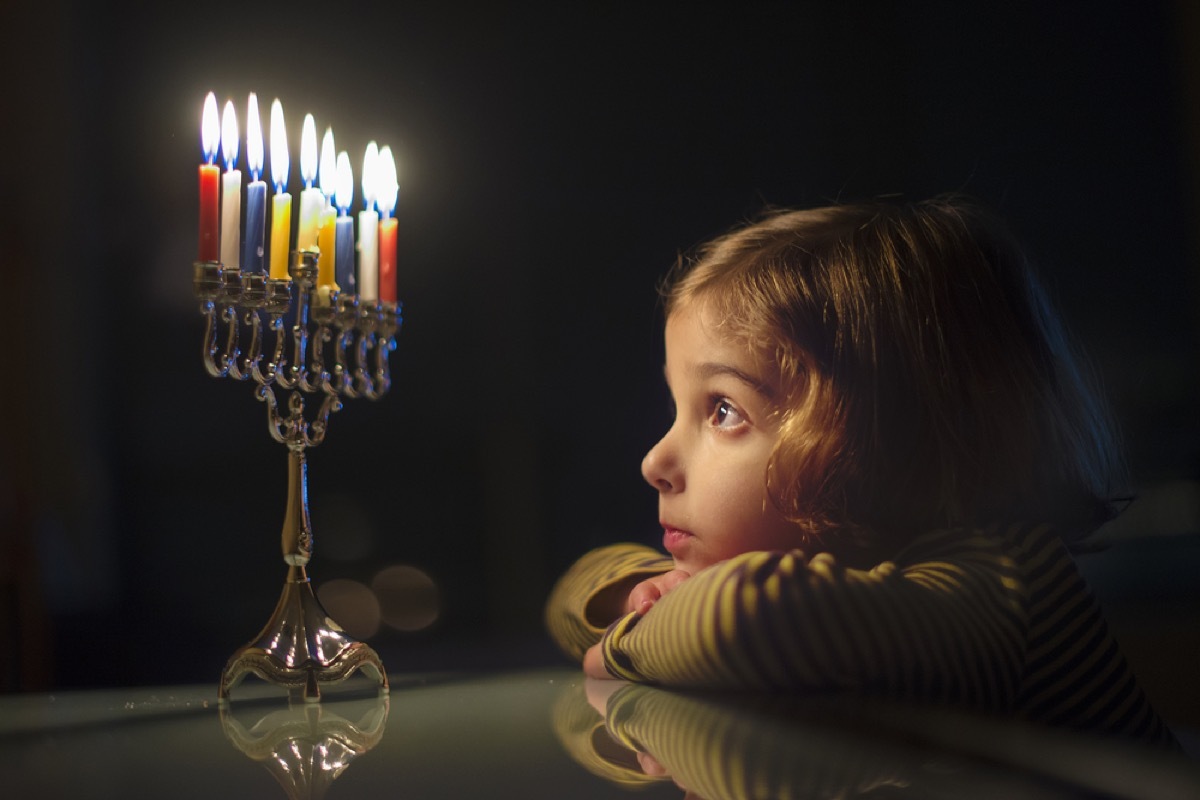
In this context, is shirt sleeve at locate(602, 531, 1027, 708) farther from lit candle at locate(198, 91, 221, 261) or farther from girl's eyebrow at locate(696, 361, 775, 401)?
lit candle at locate(198, 91, 221, 261)

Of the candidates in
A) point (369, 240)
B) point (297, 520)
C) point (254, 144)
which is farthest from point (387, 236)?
point (297, 520)

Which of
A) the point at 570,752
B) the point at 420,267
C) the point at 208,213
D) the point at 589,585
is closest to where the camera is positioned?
the point at 570,752

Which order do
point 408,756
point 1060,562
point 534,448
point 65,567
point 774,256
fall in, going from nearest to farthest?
point 408,756
point 1060,562
point 774,256
point 65,567
point 534,448

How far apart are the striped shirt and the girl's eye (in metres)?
0.15

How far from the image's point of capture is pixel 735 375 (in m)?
0.80

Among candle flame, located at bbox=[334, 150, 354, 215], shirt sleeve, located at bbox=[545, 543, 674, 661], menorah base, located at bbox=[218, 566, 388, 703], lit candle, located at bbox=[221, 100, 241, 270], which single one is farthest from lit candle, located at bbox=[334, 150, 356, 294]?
shirt sleeve, located at bbox=[545, 543, 674, 661]

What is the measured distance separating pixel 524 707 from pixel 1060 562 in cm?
37

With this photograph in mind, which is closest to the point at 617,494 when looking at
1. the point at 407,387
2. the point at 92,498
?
the point at 407,387

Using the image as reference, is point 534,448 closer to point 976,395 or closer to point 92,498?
point 92,498

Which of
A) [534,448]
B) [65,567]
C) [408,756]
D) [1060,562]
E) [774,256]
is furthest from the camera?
[534,448]

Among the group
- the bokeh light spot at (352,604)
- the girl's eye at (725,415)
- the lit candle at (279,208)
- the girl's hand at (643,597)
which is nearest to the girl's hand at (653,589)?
the girl's hand at (643,597)

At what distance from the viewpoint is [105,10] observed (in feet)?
3.82

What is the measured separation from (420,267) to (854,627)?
2.44 ft

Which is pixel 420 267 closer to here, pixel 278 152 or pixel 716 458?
pixel 278 152
